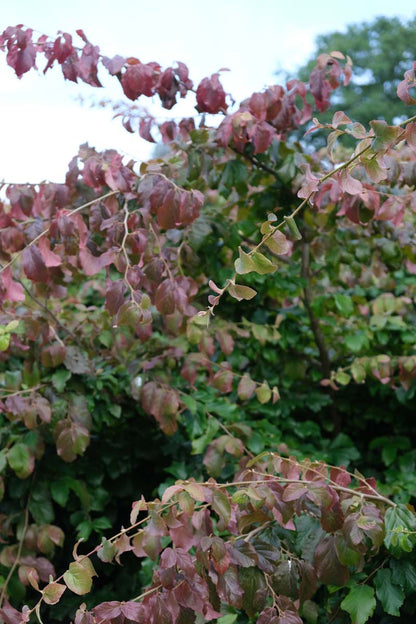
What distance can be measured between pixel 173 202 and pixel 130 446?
103 cm

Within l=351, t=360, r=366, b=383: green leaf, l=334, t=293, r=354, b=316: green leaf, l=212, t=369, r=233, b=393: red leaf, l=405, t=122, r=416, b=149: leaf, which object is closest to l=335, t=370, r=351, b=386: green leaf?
l=351, t=360, r=366, b=383: green leaf

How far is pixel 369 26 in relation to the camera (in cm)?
2831

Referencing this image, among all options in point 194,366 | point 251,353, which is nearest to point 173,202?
point 194,366

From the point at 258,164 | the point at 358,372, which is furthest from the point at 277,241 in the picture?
the point at 358,372

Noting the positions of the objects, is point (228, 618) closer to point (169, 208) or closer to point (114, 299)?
point (114, 299)

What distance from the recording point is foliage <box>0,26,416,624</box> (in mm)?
1215

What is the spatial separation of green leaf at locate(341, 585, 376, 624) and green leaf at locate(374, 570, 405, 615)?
0.09 feet

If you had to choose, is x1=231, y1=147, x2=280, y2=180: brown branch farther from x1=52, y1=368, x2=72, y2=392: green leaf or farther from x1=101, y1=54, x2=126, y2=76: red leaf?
x1=52, y1=368, x2=72, y2=392: green leaf

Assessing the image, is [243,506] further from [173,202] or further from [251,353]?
[251,353]

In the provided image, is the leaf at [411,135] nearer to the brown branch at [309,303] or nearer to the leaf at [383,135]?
the leaf at [383,135]

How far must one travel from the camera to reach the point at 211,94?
6.23 feet

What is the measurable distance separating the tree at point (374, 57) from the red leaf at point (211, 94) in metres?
24.5

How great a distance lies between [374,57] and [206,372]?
2759 cm

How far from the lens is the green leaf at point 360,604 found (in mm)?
1290
